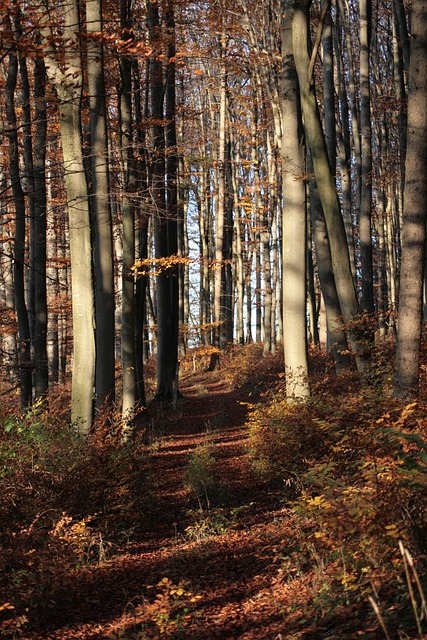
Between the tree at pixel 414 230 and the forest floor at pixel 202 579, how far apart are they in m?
2.34

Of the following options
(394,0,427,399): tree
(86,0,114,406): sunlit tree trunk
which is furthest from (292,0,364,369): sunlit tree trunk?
(86,0,114,406): sunlit tree trunk

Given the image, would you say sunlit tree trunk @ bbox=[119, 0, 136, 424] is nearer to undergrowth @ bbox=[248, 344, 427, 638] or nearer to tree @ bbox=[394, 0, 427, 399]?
tree @ bbox=[394, 0, 427, 399]

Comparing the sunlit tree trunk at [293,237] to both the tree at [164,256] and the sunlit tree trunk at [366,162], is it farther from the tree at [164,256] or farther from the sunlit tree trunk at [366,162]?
the tree at [164,256]

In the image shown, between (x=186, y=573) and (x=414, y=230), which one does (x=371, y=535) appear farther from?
(x=414, y=230)

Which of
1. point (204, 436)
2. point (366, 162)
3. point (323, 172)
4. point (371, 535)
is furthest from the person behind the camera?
point (366, 162)

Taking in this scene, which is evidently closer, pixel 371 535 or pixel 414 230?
pixel 371 535

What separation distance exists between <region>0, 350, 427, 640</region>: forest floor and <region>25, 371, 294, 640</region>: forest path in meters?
0.01

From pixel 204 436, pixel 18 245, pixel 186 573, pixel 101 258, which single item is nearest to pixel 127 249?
pixel 18 245

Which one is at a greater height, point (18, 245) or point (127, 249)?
point (18, 245)

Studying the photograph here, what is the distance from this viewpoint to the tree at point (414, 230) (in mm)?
8328

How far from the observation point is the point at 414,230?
835 centimetres

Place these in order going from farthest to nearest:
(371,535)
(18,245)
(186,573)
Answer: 1. (18,245)
2. (186,573)
3. (371,535)

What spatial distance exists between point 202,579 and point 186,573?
222 mm

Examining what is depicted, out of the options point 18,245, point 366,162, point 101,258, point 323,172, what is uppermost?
point 366,162
